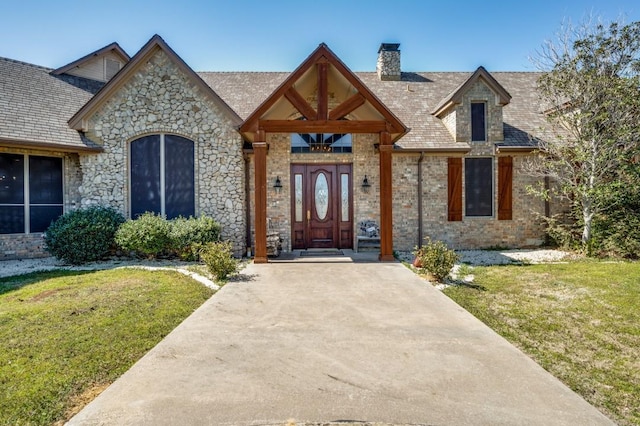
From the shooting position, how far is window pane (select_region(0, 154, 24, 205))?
949 cm

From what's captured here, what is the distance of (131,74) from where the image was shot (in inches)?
381

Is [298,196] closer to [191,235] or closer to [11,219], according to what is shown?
[191,235]

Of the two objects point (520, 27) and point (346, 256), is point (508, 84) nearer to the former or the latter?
point (520, 27)

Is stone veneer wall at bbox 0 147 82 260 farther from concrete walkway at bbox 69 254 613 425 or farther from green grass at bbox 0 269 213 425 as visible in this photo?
concrete walkway at bbox 69 254 613 425

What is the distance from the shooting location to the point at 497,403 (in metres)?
2.63

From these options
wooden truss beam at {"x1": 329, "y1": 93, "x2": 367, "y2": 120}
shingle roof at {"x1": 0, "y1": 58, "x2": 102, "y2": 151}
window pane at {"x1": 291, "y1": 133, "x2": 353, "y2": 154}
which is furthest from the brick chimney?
shingle roof at {"x1": 0, "y1": 58, "x2": 102, "y2": 151}

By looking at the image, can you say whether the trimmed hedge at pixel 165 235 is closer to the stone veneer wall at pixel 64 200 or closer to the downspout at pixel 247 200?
the downspout at pixel 247 200

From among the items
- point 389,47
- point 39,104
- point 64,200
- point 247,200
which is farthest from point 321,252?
point 39,104

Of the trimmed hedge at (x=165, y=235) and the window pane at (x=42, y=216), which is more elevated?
the window pane at (x=42, y=216)

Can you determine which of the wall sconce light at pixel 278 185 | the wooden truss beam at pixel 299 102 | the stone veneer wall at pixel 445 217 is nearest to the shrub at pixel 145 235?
the wall sconce light at pixel 278 185

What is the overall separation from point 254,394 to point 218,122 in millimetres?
8544

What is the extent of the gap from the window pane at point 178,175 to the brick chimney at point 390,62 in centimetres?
907

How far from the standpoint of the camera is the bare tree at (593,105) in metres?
9.32

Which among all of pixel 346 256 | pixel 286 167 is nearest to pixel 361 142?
pixel 286 167
